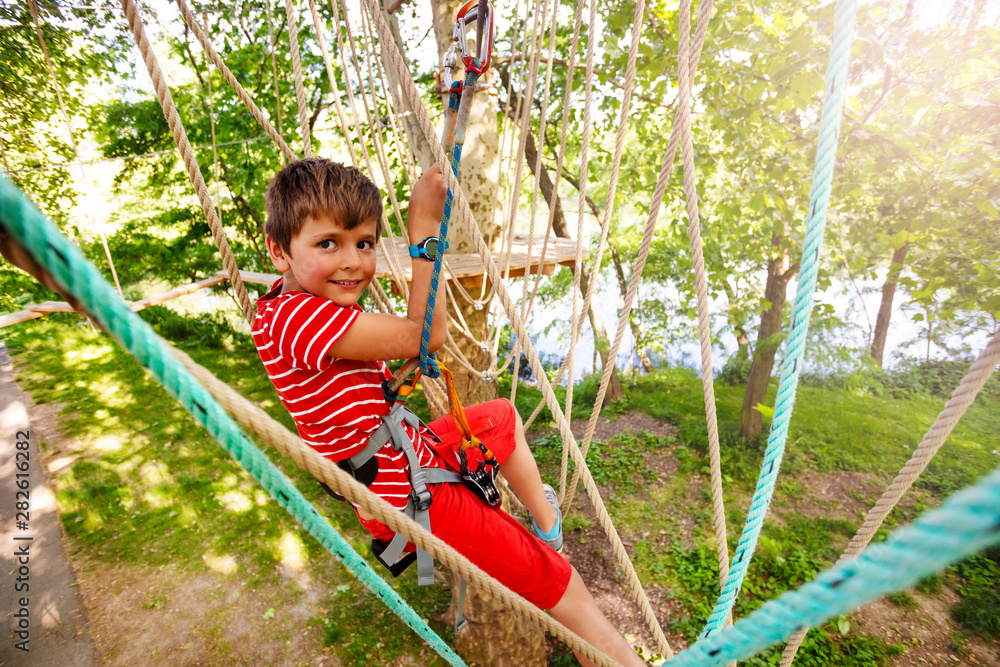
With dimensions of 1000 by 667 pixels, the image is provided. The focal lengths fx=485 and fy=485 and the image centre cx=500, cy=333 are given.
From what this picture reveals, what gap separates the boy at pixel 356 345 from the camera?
844 millimetres

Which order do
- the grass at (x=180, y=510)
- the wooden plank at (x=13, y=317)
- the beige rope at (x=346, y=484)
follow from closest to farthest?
the beige rope at (x=346, y=484) < the wooden plank at (x=13, y=317) < the grass at (x=180, y=510)

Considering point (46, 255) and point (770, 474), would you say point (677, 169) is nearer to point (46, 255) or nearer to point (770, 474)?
point (770, 474)

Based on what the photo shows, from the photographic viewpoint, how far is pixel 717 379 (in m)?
6.68

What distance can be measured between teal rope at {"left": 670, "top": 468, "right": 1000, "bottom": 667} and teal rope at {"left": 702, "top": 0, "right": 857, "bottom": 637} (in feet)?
0.74

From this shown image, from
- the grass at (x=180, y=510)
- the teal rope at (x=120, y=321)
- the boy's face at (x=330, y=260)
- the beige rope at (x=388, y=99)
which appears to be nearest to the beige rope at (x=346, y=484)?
the teal rope at (x=120, y=321)

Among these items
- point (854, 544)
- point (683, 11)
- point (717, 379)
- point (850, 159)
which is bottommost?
point (717, 379)

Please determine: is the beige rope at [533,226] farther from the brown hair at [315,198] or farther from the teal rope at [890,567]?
the teal rope at [890,567]

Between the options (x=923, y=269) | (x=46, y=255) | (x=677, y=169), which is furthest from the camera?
(x=677, y=169)

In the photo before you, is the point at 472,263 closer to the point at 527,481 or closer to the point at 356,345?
the point at 527,481

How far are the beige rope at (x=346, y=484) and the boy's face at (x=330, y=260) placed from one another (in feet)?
1.23

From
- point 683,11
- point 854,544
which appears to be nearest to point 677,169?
point 683,11

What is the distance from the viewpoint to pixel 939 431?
701 millimetres

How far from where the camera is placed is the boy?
84 cm

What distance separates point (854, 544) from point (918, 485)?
14.0 ft
